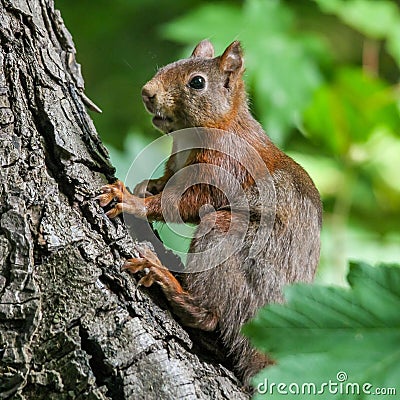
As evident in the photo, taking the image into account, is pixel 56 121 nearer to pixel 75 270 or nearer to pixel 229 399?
pixel 75 270

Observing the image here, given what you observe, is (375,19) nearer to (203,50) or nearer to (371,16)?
(371,16)

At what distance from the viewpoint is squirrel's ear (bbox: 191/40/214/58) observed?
2.85m

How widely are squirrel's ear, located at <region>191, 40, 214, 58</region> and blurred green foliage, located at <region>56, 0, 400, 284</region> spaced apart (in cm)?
36

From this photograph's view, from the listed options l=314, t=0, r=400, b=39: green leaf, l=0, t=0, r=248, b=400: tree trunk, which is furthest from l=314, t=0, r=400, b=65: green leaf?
l=0, t=0, r=248, b=400: tree trunk

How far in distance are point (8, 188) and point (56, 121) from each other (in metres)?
0.25

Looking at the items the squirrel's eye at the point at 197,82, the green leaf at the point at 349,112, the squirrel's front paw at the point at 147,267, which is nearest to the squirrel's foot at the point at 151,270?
the squirrel's front paw at the point at 147,267

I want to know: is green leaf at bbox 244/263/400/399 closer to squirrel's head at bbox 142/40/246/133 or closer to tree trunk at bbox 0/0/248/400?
tree trunk at bbox 0/0/248/400

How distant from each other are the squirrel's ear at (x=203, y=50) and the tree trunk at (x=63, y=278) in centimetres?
99

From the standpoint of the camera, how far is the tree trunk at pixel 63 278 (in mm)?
1641

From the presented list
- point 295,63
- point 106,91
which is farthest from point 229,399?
point 106,91

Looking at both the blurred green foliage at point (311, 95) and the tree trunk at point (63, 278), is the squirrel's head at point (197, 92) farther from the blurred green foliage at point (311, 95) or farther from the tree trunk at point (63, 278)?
the tree trunk at point (63, 278)

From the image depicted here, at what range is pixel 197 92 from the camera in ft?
8.35

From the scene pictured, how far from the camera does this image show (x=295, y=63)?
12.0ft

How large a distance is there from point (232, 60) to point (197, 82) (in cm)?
16
